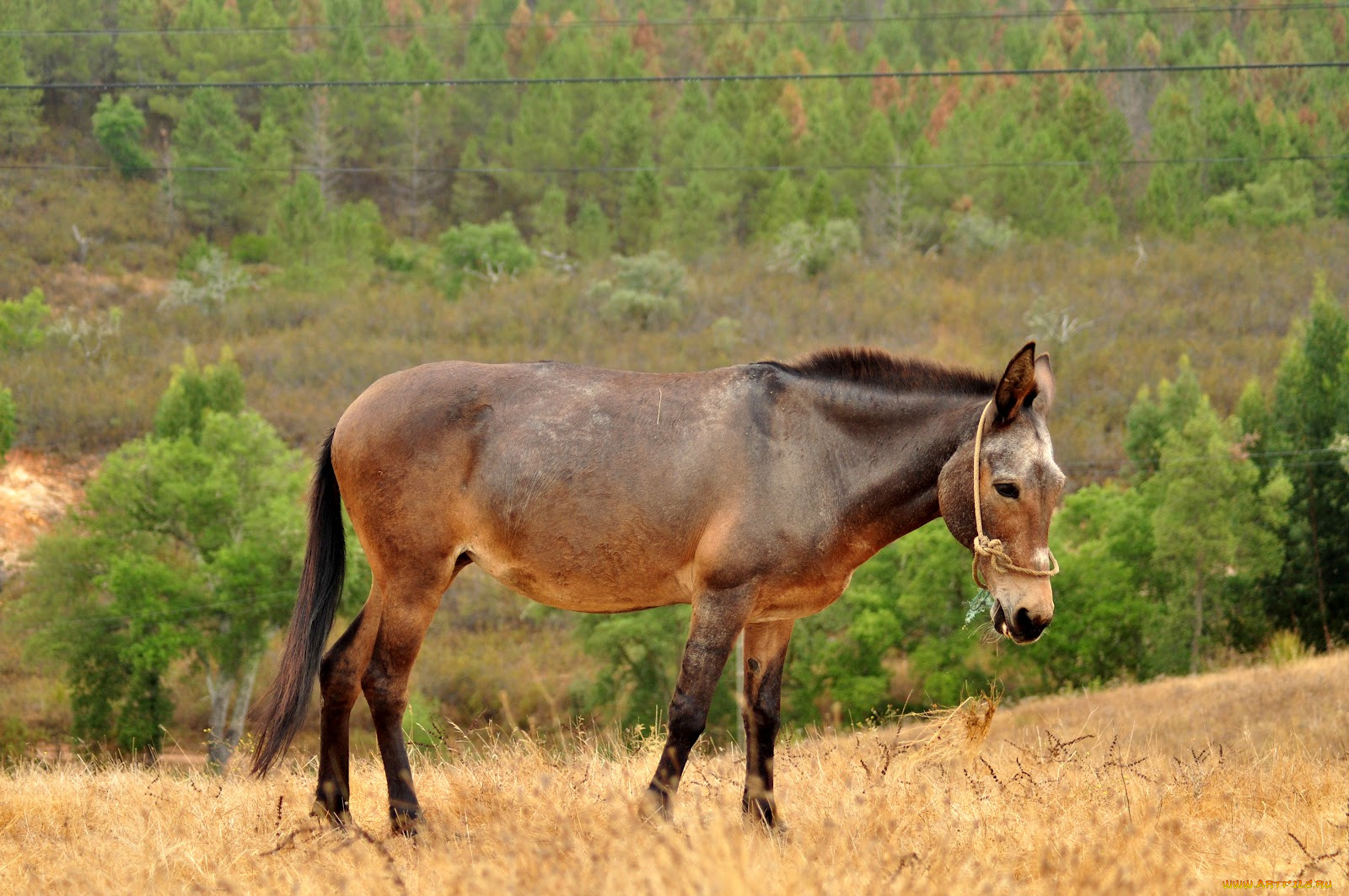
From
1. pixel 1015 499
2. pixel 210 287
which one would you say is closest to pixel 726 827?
pixel 1015 499

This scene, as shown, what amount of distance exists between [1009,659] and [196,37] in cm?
7166

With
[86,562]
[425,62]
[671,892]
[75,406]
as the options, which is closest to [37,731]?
[86,562]

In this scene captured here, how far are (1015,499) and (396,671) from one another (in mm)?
3069

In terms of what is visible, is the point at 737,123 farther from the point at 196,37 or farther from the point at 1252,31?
the point at 1252,31

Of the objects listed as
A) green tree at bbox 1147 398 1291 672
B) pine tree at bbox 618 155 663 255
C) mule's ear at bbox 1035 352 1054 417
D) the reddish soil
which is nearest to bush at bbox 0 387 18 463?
the reddish soil

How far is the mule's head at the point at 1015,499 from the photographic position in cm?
569

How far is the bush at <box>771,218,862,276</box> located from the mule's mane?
67.4 meters

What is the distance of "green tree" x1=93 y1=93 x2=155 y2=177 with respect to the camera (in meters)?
84.8

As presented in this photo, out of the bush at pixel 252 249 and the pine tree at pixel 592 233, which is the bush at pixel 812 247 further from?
the bush at pixel 252 249

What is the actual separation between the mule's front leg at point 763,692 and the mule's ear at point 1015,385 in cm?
150

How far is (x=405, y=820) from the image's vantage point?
6242mm

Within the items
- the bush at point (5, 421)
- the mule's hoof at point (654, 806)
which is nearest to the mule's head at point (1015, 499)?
the mule's hoof at point (654, 806)

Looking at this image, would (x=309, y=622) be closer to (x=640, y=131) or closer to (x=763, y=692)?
(x=763, y=692)

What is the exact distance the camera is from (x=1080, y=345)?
65.2 meters
